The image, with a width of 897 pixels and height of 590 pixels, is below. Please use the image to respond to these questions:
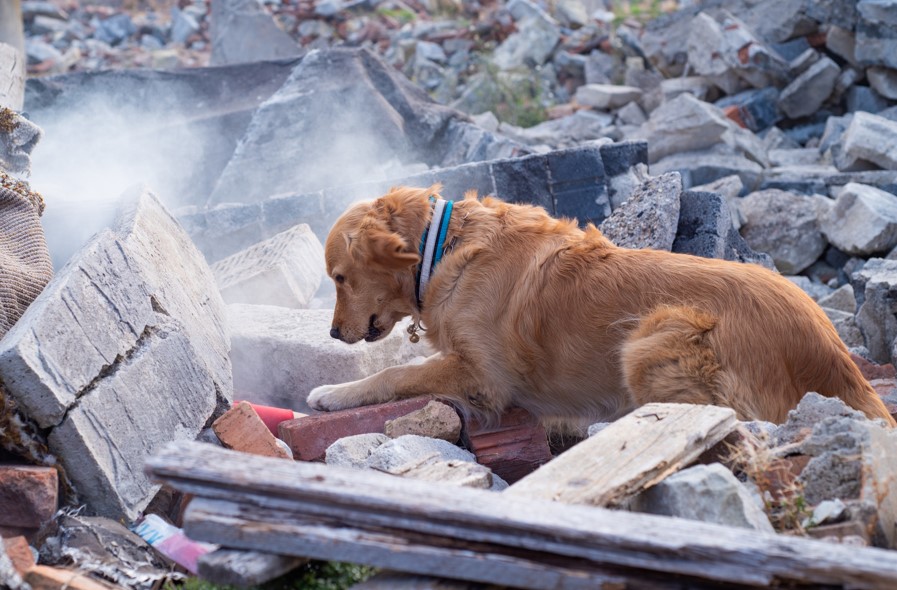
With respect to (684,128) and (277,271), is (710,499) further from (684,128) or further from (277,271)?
(684,128)

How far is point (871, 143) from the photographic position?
9602mm

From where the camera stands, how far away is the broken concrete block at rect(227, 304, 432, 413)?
562 cm

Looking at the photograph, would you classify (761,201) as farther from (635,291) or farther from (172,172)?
(172,172)

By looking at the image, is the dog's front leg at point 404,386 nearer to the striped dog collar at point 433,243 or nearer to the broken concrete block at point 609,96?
the striped dog collar at point 433,243

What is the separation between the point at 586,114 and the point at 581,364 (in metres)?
8.92

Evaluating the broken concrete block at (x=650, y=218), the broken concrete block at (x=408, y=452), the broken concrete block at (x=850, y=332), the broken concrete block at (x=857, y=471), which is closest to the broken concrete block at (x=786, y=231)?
the broken concrete block at (x=850, y=332)

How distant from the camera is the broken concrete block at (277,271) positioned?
6.48 meters

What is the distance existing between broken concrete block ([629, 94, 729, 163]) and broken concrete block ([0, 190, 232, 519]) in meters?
7.25

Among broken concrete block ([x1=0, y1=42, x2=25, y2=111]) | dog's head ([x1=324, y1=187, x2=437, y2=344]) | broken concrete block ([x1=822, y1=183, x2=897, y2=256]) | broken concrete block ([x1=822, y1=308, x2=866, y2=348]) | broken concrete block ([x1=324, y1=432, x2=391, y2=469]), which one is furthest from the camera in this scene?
broken concrete block ([x1=822, y1=183, x2=897, y2=256])

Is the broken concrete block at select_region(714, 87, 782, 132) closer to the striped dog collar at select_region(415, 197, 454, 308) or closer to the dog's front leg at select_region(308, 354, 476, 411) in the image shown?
the striped dog collar at select_region(415, 197, 454, 308)

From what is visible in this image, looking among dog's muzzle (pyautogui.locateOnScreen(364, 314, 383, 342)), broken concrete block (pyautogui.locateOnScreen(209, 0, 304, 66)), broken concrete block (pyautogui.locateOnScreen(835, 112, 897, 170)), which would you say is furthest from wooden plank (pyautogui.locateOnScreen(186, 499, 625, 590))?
broken concrete block (pyautogui.locateOnScreen(209, 0, 304, 66))

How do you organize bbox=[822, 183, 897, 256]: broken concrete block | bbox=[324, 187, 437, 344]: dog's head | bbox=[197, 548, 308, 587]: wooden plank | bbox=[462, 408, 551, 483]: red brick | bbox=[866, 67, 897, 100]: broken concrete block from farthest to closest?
bbox=[866, 67, 897, 100]: broken concrete block → bbox=[822, 183, 897, 256]: broken concrete block → bbox=[324, 187, 437, 344]: dog's head → bbox=[462, 408, 551, 483]: red brick → bbox=[197, 548, 308, 587]: wooden plank

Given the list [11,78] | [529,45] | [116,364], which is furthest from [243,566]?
[529,45]

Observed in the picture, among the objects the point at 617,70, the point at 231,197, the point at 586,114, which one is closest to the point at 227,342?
the point at 231,197
